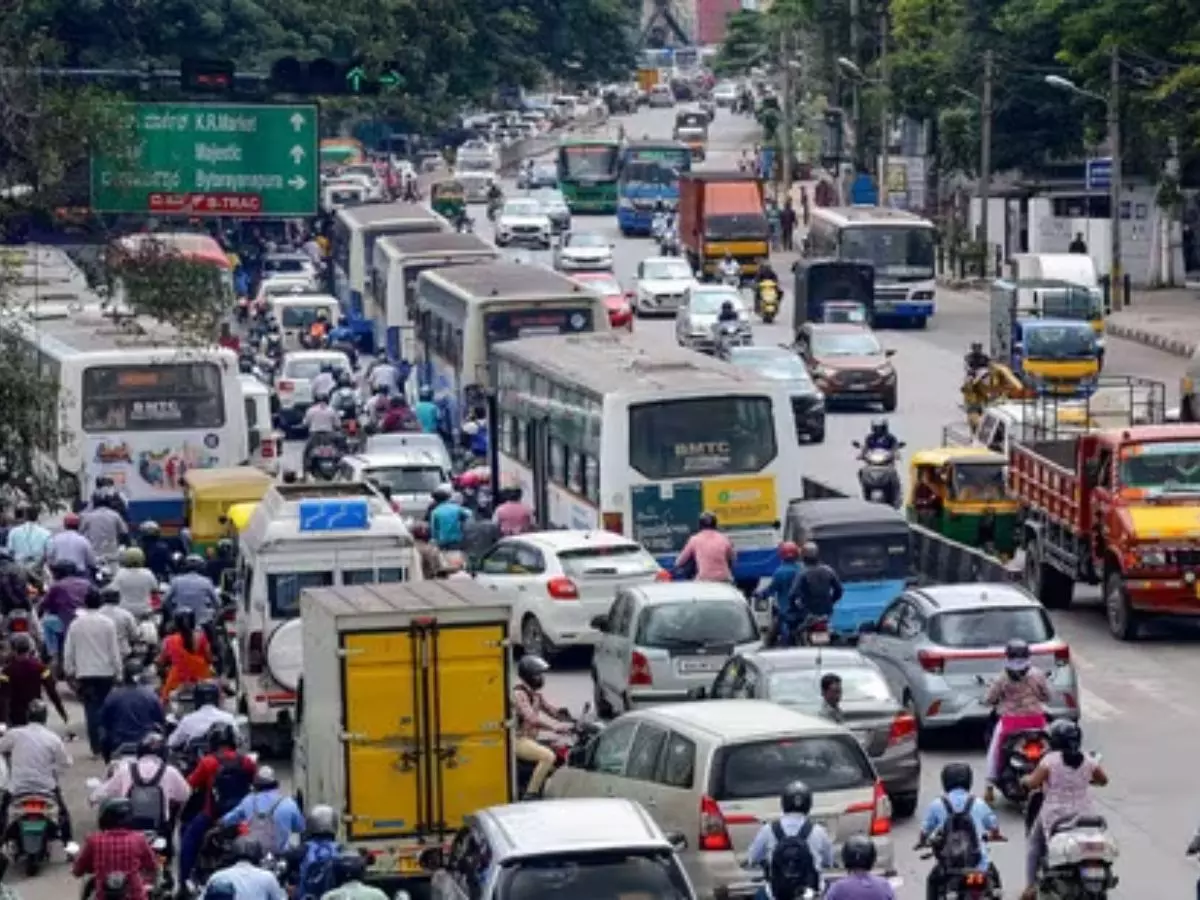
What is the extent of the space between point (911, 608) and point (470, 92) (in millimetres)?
73534

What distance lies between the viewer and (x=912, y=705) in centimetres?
2545

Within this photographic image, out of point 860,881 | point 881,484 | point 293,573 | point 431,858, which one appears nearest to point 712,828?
point 431,858

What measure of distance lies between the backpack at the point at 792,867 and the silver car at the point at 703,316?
41.0m

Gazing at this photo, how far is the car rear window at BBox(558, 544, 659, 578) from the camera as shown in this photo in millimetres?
29766

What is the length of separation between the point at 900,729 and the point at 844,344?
1224 inches

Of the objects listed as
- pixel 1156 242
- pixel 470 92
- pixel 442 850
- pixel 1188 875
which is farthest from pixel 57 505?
pixel 470 92

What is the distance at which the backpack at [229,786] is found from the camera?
66.3 feet

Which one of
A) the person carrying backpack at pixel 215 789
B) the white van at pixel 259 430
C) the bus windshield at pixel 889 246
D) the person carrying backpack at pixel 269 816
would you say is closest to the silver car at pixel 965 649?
the person carrying backpack at pixel 215 789

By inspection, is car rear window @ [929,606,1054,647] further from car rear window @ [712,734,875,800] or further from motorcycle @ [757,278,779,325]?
motorcycle @ [757,278,779,325]

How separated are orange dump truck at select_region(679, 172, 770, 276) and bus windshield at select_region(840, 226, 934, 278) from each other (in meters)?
10.7

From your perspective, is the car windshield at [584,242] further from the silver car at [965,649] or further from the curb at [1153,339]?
the silver car at [965,649]

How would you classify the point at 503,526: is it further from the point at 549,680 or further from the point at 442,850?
the point at 442,850

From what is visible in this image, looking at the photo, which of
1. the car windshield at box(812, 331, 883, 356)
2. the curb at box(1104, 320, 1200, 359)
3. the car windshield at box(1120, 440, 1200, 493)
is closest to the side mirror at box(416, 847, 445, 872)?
the car windshield at box(1120, 440, 1200, 493)

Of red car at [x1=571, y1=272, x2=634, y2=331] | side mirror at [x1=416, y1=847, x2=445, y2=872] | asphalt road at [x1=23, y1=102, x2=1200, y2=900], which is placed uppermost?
red car at [x1=571, y1=272, x2=634, y2=331]
